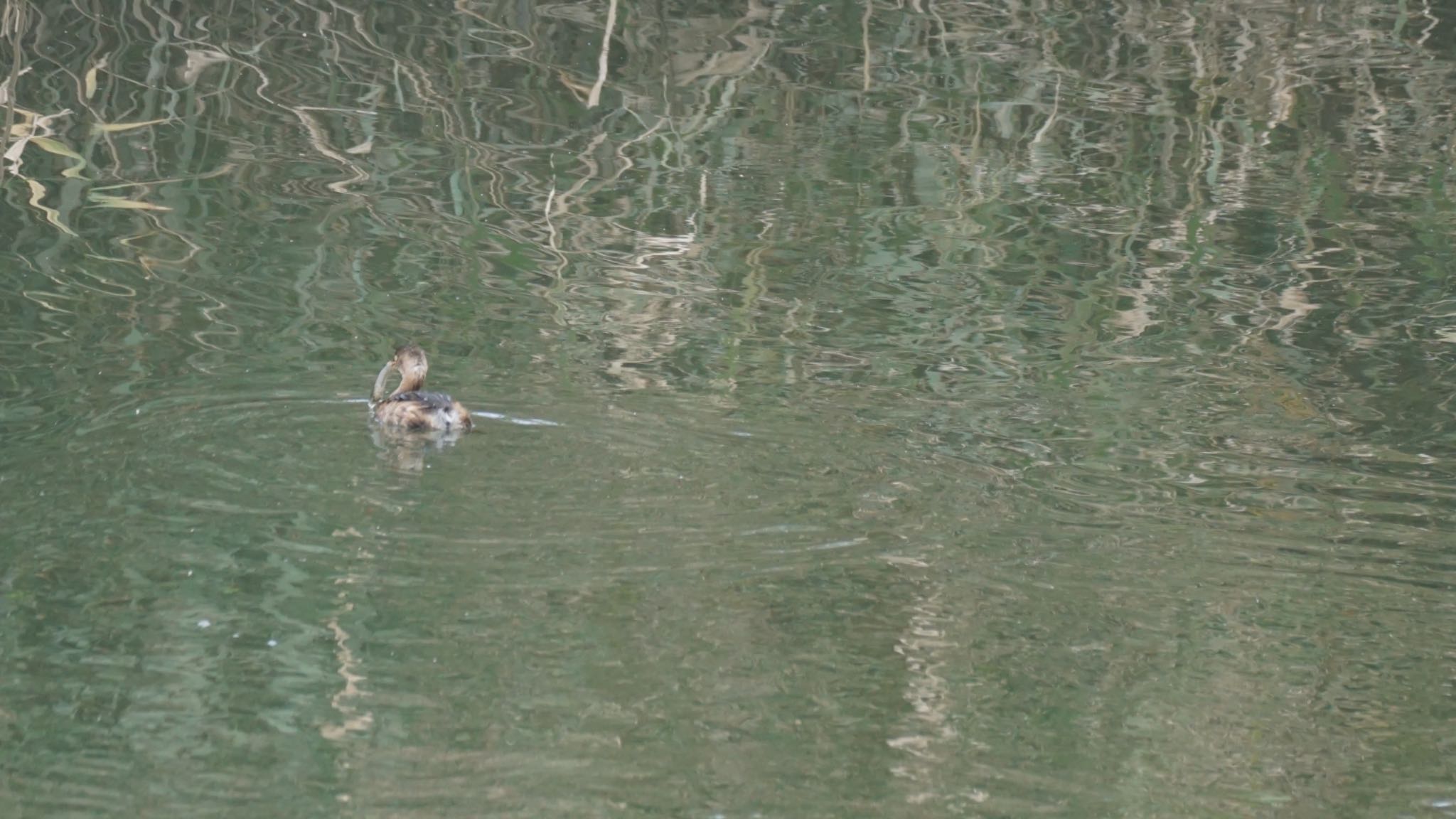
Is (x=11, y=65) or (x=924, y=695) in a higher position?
(x=11, y=65)

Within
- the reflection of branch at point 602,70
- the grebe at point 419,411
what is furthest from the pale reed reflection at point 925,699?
the reflection of branch at point 602,70

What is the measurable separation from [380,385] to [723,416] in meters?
1.16

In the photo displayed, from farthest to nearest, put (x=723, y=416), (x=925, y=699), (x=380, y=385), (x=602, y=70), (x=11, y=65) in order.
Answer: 1. (x=602, y=70)
2. (x=11, y=65)
3. (x=380, y=385)
4. (x=723, y=416)
5. (x=925, y=699)

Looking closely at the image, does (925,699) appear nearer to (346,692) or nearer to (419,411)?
(346,692)

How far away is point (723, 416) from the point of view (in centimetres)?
745

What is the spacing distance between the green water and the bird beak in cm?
14

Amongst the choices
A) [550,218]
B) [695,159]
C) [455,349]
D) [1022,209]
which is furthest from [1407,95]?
[455,349]

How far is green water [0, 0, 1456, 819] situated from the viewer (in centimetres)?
524

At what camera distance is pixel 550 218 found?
32.8ft

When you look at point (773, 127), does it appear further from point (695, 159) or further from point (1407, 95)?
point (1407, 95)

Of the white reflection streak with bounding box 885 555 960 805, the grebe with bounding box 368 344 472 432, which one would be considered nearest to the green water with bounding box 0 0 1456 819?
the white reflection streak with bounding box 885 555 960 805

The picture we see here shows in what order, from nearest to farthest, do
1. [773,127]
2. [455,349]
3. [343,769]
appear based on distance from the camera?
[343,769], [455,349], [773,127]

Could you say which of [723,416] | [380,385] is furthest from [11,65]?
[723,416]

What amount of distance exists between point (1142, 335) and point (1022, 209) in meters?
1.68
